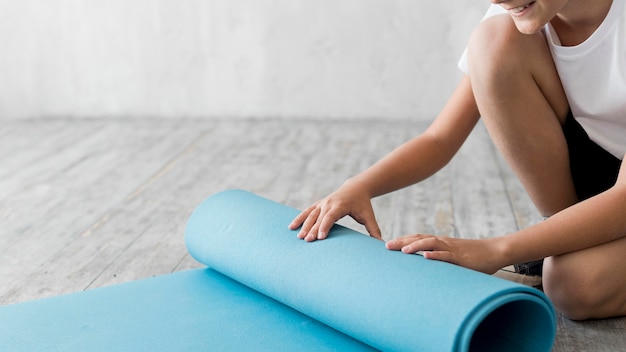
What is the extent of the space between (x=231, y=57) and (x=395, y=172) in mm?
2450

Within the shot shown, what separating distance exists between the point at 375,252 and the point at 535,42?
563 millimetres

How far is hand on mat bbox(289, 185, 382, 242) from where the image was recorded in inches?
61.1

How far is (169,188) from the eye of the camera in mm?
2770

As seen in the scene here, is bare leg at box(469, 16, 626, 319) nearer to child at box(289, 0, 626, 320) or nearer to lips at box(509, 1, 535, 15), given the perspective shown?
child at box(289, 0, 626, 320)

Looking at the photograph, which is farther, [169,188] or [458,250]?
[169,188]

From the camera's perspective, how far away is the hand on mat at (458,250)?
1.41m

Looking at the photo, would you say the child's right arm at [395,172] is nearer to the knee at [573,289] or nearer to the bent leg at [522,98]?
the bent leg at [522,98]

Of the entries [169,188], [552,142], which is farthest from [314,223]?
[169,188]

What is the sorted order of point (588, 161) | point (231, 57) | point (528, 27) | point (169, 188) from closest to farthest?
point (528, 27)
point (588, 161)
point (169, 188)
point (231, 57)

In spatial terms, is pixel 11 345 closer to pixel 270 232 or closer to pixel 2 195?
pixel 270 232

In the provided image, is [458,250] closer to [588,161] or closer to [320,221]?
[320,221]

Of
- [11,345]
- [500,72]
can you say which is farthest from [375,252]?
[11,345]

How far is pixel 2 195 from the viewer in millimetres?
2723

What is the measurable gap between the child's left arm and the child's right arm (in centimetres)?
16
